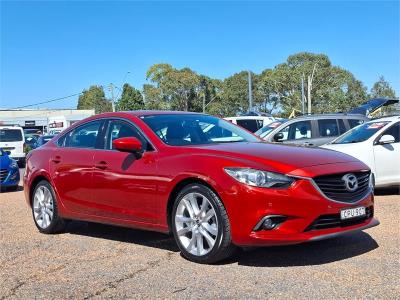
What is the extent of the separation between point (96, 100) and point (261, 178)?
394 feet

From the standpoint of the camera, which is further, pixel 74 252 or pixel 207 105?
pixel 207 105

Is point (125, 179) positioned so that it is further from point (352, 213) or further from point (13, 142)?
point (13, 142)

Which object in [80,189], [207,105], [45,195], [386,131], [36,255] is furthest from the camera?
[207,105]

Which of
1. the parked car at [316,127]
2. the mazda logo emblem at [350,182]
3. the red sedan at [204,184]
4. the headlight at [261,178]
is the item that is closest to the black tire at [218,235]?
the red sedan at [204,184]

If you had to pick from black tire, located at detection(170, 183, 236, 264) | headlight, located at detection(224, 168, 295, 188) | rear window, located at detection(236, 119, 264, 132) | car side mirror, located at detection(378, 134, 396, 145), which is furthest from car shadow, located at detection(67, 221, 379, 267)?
rear window, located at detection(236, 119, 264, 132)

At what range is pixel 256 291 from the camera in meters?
4.48

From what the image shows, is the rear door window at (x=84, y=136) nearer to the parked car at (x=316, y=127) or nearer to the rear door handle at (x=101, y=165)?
the rear door handle at (x=101, y=165)

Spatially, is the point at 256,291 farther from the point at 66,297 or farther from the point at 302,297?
the point at 66,297

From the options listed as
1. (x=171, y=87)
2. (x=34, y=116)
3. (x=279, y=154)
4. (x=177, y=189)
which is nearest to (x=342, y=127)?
(x=279, y=154)

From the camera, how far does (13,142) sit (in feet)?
80.0

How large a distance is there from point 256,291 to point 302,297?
0.39 m

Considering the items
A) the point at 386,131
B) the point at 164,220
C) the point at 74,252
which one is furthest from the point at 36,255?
the point at 386,131

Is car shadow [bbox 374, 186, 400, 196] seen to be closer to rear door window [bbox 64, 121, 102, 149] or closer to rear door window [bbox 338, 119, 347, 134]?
rear door window [bbox 338, 119, 347, 134]

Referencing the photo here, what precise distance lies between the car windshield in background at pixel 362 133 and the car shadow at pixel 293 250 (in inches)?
152
